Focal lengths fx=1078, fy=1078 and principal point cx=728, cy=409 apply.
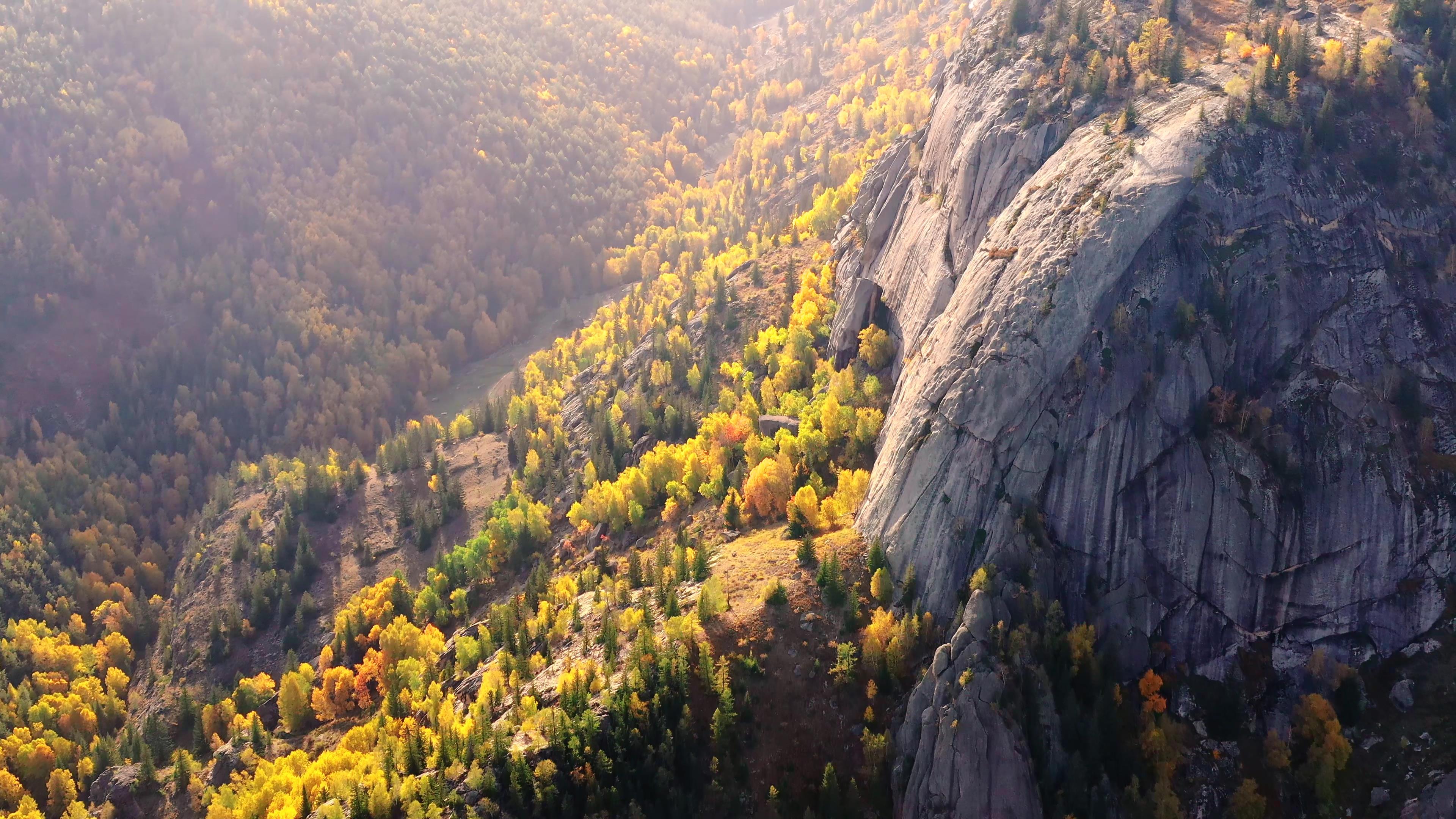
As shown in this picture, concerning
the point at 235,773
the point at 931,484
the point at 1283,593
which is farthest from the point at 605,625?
the point at 1283,593

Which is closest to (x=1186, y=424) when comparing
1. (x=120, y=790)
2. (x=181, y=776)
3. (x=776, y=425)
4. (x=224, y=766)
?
(x=776, y=425)

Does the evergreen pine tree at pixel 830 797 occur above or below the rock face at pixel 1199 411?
below

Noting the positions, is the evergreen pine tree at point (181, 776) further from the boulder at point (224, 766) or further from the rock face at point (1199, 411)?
the rock face at point (1199, 411)

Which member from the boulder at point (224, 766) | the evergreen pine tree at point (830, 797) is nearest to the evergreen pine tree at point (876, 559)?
the evergreen pine tree at point (830, 797)

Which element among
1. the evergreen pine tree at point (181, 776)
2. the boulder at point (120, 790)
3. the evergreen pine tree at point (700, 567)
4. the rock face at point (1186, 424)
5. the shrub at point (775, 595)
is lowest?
the boulder at point (120, 790)

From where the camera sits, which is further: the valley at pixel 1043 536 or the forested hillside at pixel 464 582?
the forested hillside at pixel 464 582

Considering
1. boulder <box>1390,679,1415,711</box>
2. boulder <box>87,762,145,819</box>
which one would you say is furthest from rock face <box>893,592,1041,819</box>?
boulder <box>87,762,145,819</box>

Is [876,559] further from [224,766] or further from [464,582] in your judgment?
[224,766]

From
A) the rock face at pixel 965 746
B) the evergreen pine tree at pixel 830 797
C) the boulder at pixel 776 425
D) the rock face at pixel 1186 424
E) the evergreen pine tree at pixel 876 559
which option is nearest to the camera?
the rock face at pixel 965 746

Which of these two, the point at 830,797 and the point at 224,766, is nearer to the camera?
the point at 830,797

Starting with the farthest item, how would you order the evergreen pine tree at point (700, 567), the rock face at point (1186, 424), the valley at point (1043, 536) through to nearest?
the evergreen pine tree at point (700, 567), the rock face at point (1186, 424), the valley at point (1043, 536)
